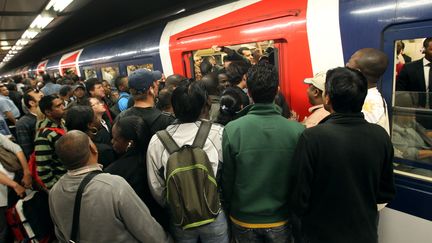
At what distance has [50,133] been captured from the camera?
2268 millimetres

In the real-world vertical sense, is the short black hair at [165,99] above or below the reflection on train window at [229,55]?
below

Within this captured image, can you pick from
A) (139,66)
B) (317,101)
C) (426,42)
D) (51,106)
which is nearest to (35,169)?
(51,106)

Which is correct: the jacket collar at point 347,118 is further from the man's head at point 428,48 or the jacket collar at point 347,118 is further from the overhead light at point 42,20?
the overhead light at point 42,20

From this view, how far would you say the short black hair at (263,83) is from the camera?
1544mm

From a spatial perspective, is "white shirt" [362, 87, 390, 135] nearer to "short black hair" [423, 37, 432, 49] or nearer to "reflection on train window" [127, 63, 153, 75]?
"short black hair" [423, 37, 432, 49]

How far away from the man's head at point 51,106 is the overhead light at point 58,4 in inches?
167

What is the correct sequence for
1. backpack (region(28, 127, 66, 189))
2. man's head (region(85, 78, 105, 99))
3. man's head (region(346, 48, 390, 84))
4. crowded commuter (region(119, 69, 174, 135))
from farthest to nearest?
1. man's head (region(85, 78, 105, 99))
2. backpack (region(28, 127, 66, 189))
3. crowded commuter (region(119, 69, 174, 135))
4. man's head (region(346, 48, 390, 84))

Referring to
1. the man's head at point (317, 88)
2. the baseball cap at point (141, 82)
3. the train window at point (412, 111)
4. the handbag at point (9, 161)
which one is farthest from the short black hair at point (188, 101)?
the handbag at point (9, 161)

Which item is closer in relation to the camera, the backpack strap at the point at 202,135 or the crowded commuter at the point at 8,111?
the backpack strap at the point at 202,135

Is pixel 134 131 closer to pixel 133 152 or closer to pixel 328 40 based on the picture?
pixel 133 152

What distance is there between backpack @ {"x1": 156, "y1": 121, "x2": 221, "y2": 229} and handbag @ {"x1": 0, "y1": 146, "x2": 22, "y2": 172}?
6.37ft

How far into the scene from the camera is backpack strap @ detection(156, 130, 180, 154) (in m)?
1.60

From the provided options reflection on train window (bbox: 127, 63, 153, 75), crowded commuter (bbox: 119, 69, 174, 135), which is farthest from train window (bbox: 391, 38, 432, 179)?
reflection on train window (bbox: 127, 63, 153, 75)

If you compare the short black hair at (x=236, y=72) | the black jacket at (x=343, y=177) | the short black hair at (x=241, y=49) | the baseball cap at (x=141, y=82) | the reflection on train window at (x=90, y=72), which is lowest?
the black jacket at (x=343, y=177)
